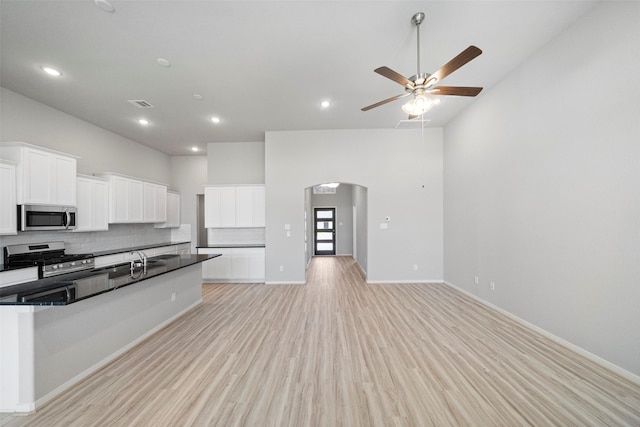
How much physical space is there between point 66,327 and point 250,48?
135 inches

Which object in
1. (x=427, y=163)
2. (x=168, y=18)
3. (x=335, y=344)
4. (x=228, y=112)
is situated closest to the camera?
(x=168, y=18)

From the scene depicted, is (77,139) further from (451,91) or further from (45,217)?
(451,91)

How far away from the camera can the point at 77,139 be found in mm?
4520

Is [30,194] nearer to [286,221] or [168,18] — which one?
[168,18]

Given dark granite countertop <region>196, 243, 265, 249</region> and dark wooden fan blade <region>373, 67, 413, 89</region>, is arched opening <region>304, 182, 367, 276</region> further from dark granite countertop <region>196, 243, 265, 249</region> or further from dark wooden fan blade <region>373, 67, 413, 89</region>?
dark wooden fan blade <region>373, 67, 413, 89</region>

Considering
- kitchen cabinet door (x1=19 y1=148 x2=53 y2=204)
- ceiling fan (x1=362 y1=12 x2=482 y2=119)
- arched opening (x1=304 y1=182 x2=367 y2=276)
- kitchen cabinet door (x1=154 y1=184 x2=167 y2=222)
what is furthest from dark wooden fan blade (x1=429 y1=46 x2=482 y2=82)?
arched opening (x1=304 y1=182 x2=367 y2=276)

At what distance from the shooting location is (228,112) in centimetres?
438

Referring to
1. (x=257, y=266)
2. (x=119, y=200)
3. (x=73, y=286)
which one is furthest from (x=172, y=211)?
(x=73, y=286)

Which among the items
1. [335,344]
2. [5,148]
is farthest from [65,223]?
[335,344]

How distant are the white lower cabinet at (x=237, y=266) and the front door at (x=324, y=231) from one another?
448 cm

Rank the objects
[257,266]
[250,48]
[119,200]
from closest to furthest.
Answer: [250,48] < [119,200] < [257,266]

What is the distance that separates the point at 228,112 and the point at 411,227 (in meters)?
4.67

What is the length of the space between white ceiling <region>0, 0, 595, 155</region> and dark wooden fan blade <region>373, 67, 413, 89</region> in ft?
2.15

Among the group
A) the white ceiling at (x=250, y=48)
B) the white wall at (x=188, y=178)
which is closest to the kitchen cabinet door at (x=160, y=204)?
the white wall at (x=188, y=178)
